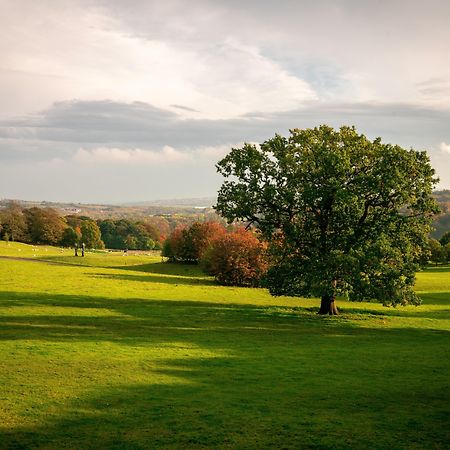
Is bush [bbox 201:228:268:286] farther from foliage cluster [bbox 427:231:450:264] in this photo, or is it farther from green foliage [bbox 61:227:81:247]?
green foliage [bbox 61:227:81:247]

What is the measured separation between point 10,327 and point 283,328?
697 inches

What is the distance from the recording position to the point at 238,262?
6688cm

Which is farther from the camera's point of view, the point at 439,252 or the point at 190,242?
the point at 439,252

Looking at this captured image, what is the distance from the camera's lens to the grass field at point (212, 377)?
1506 centimetres

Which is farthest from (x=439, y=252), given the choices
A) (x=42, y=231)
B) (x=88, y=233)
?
(x=42, y=231)

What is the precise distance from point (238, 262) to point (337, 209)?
28.7m

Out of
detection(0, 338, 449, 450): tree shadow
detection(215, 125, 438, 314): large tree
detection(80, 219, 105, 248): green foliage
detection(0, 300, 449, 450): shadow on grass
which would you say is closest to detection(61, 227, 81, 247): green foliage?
detection(80, 219, 105, 248): green foliage

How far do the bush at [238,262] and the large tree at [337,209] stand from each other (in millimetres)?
24018

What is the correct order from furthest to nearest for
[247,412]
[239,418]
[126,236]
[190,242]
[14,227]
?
[126,236] < [14,227] < [190,242] < [247,412] < [239,418]

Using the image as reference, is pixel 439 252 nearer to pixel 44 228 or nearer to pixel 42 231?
pixel 44 228

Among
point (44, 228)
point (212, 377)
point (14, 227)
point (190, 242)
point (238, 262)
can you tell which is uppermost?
point (44, 228)

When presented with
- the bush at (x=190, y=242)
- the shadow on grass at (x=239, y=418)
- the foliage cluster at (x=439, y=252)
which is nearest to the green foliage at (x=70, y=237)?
the bush at (x=190, y=242)

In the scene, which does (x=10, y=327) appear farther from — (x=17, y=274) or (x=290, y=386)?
(x=17, y=274)

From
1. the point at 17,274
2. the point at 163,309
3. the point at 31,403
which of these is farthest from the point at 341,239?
the point at 17,274
